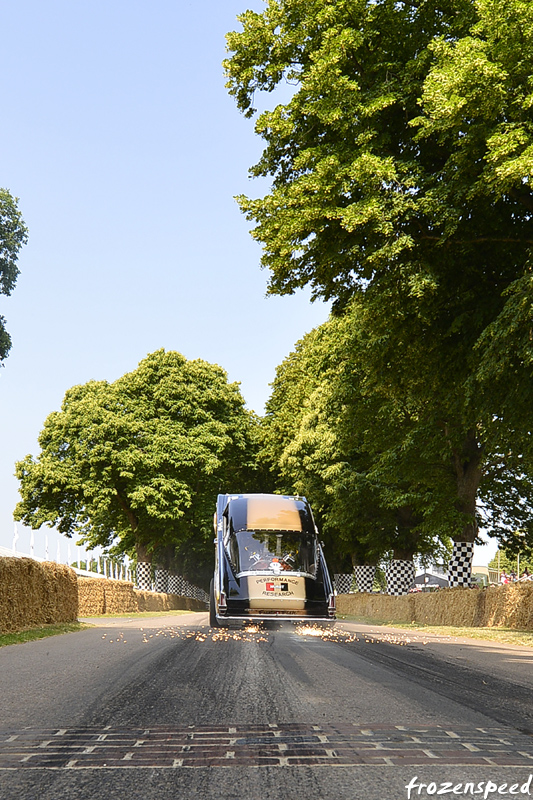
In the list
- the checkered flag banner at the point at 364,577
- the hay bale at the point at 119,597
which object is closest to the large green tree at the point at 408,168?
the hay bale at the point at 119,597

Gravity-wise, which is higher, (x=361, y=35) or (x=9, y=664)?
(x=361, y=35)

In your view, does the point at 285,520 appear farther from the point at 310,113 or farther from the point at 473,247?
the point at 310,113

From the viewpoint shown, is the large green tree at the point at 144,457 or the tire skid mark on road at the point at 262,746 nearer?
the tire skid mark on road at the point at 262,746

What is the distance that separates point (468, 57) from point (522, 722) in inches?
481

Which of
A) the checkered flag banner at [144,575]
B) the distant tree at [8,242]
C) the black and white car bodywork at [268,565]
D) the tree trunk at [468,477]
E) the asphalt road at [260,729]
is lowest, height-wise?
the checkered flag banner at [144,575]

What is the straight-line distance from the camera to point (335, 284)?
19.1m

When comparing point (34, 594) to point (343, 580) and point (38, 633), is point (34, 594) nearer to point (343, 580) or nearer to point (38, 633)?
point (38, 633)

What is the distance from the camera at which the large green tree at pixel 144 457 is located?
154ft

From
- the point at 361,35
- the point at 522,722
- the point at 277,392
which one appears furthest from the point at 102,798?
the point at 277,392

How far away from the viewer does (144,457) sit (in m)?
47.9

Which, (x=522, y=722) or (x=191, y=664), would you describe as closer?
(x=522, y=722)

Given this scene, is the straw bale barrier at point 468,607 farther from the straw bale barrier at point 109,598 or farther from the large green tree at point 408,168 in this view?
the straw bale barrier at point 109,598

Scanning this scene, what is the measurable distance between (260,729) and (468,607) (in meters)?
20.1

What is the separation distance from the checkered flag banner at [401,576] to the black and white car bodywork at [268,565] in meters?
24.5
